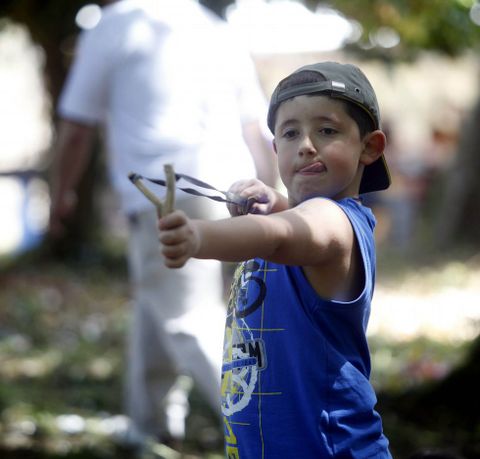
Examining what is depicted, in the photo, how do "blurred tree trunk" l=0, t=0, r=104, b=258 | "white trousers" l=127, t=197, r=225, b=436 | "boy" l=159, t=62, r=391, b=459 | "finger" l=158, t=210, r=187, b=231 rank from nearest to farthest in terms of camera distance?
"finger" l=158, t=210, r=187, b=231
"boy" l=159, t=62, r=391, b=459
"white trousers" l=127, t=197, r=225, b=436
"blurred tree trunk" l=0, t=0, r=104, b=258

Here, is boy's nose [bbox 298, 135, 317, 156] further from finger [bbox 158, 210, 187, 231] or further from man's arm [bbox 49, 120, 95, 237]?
man's arm [bbox 49, 120, 95, 237]

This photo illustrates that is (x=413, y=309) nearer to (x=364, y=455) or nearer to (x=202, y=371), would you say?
(x=202, y=371)

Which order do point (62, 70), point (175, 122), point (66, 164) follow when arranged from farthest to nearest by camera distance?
point (62, 70) < point (66, 164) < point (175, 122)

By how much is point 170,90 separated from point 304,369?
2009 millimetres

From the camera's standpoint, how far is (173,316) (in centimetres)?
373

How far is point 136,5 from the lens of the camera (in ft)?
12.7

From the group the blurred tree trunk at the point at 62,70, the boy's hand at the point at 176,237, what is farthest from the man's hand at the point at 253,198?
the blurred tree trunk at the point at 62,70

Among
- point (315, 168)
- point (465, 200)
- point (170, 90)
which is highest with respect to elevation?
point (465, 200)

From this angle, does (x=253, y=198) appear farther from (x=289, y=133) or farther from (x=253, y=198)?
(x=289, y=133)

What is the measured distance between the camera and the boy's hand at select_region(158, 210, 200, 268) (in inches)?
58.6

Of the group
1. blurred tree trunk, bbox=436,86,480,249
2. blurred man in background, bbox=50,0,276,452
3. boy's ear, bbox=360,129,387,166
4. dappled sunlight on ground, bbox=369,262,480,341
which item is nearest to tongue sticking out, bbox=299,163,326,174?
boy's ear, bbox=360,129,387,166

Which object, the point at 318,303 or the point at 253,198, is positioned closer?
the point at 318,303

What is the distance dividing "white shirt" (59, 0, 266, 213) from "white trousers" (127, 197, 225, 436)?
14 centimetres

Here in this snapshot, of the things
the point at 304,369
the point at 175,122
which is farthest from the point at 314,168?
the point at 175,122
